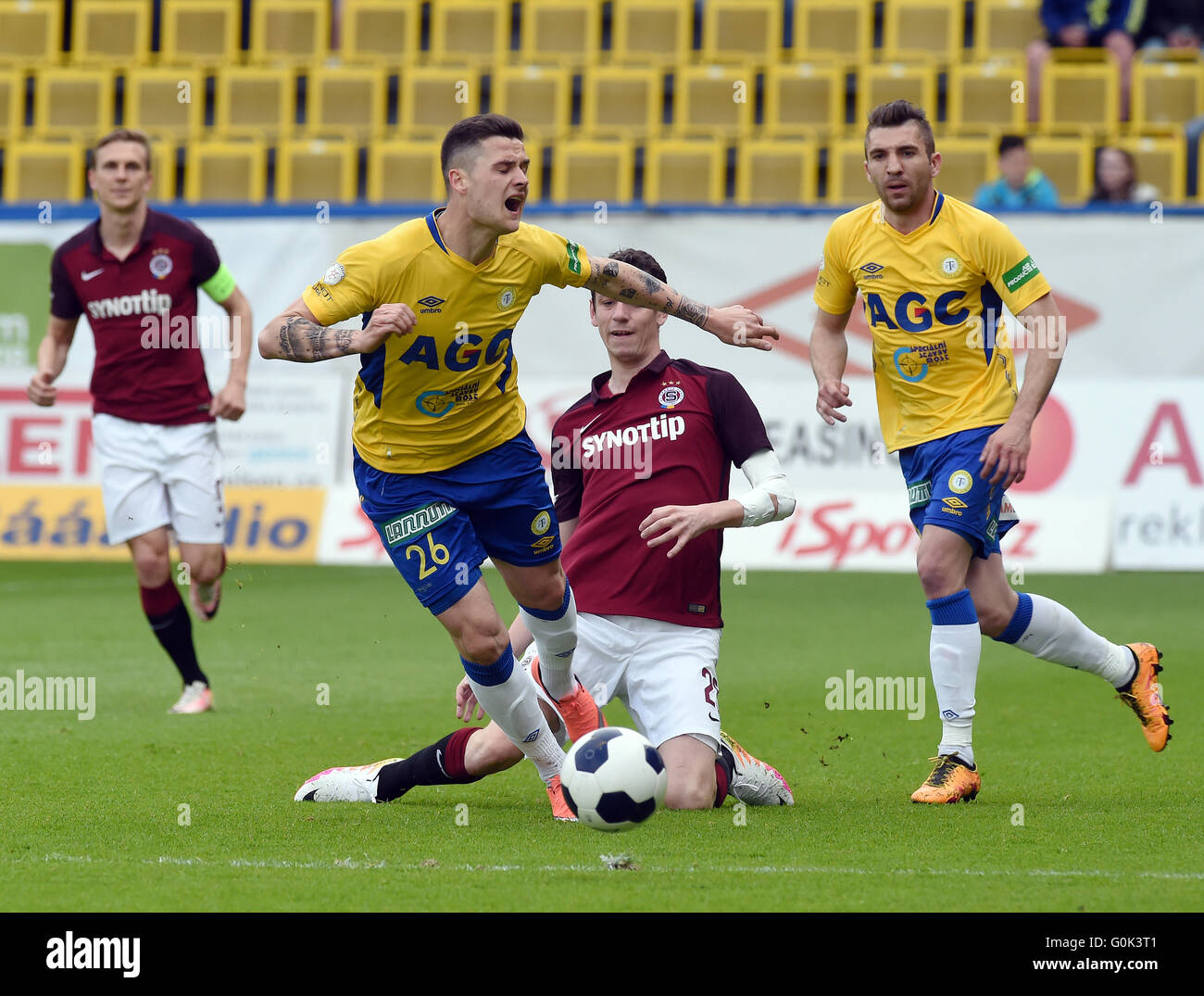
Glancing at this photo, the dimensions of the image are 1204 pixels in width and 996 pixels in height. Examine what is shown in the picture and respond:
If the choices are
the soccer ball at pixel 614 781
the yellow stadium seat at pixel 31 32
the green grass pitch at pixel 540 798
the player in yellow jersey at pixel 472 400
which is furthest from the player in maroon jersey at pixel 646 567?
the yellow stadium seat at pixel 31 32

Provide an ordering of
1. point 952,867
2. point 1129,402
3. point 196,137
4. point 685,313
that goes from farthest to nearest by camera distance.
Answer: point 196,137 < point 1129,402 < point 685,313 < point 952,867

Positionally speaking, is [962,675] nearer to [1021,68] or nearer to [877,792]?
[877,792]

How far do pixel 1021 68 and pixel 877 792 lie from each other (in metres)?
12.8

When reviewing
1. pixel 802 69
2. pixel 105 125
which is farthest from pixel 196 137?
pixel 802 69

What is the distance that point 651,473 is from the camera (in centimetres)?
635

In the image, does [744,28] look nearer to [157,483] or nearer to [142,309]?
[142,309]

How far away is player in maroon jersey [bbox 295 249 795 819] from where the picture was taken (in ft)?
19.5

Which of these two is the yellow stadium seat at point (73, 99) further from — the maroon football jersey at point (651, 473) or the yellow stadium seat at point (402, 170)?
the maroon football jersey at point (651, 473)

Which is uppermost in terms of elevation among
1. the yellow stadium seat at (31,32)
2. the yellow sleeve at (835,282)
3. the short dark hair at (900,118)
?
the yellow stadium seat at (31,32)

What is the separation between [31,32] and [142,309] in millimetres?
13328

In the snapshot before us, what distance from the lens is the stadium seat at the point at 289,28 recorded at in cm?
1945

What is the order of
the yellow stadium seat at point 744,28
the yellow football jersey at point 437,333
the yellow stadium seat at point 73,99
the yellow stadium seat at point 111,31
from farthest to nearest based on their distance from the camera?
1. the yellow stadium seat at point 111,31
2. the yellow stadium seat at point 73,99
3. the yellow stadium seat at point 744,28
4. the yellow football jersey at point 437,333

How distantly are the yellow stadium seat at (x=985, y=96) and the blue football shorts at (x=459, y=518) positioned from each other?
1248 centimetres

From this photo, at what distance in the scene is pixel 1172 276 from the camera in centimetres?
1437
